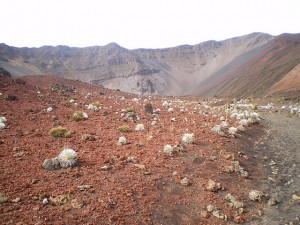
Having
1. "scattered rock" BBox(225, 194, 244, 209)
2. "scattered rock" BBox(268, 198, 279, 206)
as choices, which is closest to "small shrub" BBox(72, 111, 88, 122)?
"scattered rock" BBox(225, 194, 244, 209)

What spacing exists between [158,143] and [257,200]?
487 centimetres

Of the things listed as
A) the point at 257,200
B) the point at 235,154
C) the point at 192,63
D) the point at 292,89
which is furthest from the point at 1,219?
the point at 192,63

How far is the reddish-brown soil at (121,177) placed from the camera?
6602 millimetres

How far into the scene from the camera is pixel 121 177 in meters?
8.36

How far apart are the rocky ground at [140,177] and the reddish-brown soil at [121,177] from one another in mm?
26

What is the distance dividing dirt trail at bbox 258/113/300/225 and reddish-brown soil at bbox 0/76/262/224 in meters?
0.51

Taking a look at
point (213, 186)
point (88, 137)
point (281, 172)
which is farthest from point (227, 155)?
point (88, 137)

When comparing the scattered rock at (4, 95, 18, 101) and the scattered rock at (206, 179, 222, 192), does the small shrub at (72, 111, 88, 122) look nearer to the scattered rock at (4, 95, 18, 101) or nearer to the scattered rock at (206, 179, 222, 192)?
the scattered rock at (4, 95, 18, 101)

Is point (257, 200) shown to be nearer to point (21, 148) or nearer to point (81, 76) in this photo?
point (21, 148)

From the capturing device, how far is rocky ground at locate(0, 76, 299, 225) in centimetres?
671

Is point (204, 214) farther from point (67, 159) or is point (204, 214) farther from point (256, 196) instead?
point (67, 159)

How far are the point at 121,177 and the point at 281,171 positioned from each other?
241 inches

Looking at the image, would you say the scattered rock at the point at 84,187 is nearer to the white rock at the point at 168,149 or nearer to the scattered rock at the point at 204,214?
the scattered rock at the point at 204,214

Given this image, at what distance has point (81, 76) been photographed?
328 ft
